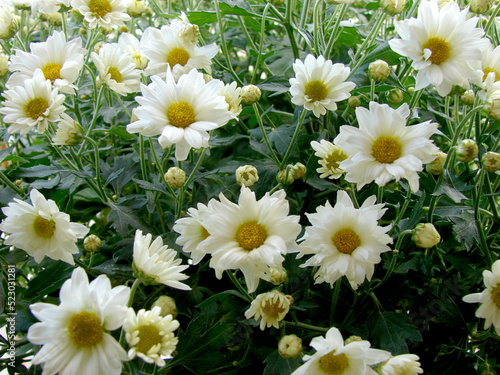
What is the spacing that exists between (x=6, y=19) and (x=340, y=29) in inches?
24.3

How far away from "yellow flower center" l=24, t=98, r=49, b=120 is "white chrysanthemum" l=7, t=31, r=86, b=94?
0.17 feet

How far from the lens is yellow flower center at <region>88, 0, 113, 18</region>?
76 centimetres

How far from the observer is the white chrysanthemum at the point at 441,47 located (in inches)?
22.9

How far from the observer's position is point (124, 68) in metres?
0.72

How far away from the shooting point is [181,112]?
59 centimetres

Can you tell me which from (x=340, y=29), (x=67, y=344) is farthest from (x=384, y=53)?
(x=67, y=344)

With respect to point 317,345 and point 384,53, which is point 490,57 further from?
point 317,345

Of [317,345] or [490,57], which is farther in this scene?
[490,57]

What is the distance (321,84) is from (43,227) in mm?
444

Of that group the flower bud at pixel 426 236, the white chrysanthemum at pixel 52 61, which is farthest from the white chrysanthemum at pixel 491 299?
the white chrysanthemum at pixel 52 61

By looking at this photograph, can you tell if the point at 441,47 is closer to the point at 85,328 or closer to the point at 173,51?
the point at 173,51

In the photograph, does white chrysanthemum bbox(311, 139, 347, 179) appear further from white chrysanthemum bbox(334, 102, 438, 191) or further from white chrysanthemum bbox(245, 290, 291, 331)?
white chrysanthemum bbox(245, 290, 291, 331)

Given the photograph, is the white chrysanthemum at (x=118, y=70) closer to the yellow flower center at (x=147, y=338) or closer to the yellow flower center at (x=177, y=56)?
the yellow flower center at (x=177, y=56)

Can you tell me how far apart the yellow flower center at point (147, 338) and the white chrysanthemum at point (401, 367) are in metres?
0.26
